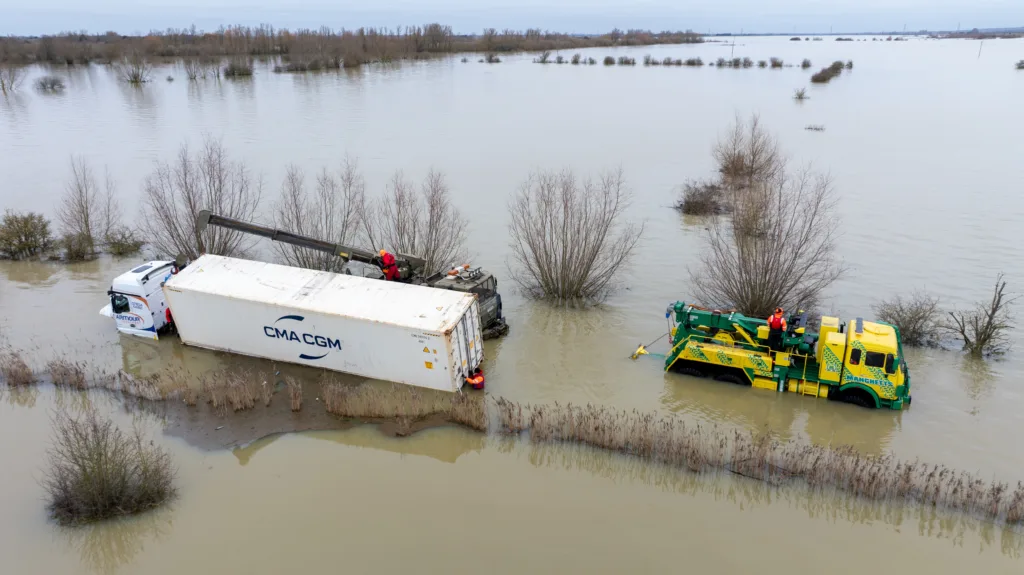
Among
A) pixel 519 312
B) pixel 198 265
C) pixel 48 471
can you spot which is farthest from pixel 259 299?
pixel 519 312

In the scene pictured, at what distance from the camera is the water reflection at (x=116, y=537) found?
38.4 ft

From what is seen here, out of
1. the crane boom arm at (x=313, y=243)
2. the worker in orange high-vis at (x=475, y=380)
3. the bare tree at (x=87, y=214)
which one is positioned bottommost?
the worker in orange high-vis at (x=475, y=380)

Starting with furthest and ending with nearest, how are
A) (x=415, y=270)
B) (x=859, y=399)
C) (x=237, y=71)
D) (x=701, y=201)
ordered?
(x=237, y=71) → (x=701, y=201) → (x=415, y=270) → (x=859, y=399)

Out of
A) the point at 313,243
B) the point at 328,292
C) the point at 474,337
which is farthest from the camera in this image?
the point at 313,243

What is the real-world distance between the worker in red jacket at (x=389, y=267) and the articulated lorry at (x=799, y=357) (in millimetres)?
7913

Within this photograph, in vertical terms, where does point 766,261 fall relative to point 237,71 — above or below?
below

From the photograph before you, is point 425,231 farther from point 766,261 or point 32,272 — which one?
point 32,272

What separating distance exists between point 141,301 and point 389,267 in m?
7.58

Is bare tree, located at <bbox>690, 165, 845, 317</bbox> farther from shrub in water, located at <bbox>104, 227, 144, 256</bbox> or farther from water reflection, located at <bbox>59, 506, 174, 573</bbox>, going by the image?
shrub in water, located at <bbox>104, 227, 144, 256</bbox>

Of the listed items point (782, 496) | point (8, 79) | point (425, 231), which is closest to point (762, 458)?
point (782, 496)

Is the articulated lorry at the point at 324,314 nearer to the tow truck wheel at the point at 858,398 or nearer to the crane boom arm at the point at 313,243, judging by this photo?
the crane boom arm at the point at 313,243

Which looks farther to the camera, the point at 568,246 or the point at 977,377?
the point at 568,246

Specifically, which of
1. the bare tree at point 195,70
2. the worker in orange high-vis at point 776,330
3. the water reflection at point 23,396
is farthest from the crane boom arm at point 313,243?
the bare tree at point 195,70

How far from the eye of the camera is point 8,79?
6812 centimetres
